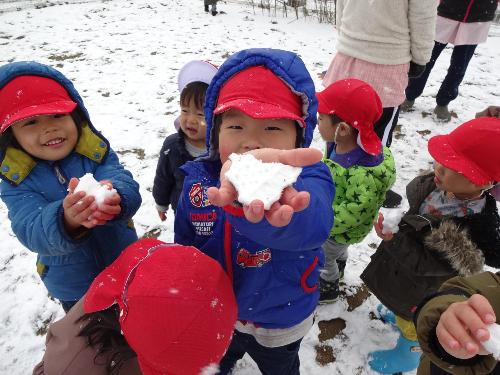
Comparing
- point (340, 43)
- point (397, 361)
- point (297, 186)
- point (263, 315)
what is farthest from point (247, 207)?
point (340, 43)

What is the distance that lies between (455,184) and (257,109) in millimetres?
1032

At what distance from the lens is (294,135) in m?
1.04

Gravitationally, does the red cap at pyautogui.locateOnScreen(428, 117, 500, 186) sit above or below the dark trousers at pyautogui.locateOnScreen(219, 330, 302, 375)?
above

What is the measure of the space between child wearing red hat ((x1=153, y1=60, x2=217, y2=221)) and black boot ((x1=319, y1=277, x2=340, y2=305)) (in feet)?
3.77

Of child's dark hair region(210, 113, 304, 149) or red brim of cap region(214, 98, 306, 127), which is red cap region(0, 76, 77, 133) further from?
red brim of cap region(214, 98, 306, 127)

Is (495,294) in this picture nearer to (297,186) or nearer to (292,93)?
(297,186)

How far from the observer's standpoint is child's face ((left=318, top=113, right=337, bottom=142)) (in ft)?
6.40

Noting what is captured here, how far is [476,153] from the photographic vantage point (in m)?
1.38

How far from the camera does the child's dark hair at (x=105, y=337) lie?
0.98 metres

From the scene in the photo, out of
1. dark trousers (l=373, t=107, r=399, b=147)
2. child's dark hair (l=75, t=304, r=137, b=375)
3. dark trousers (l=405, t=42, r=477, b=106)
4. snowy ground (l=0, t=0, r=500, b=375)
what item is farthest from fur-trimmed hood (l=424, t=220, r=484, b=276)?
dark trousers (l=405, t=42, r=477, b=106)

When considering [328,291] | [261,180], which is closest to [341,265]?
[328,291]

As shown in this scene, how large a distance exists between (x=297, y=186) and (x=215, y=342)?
17.5 inches

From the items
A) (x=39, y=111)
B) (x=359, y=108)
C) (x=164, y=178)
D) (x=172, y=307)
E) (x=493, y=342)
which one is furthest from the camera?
(x=164, y=178)

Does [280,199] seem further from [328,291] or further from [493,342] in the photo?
[328,291]
